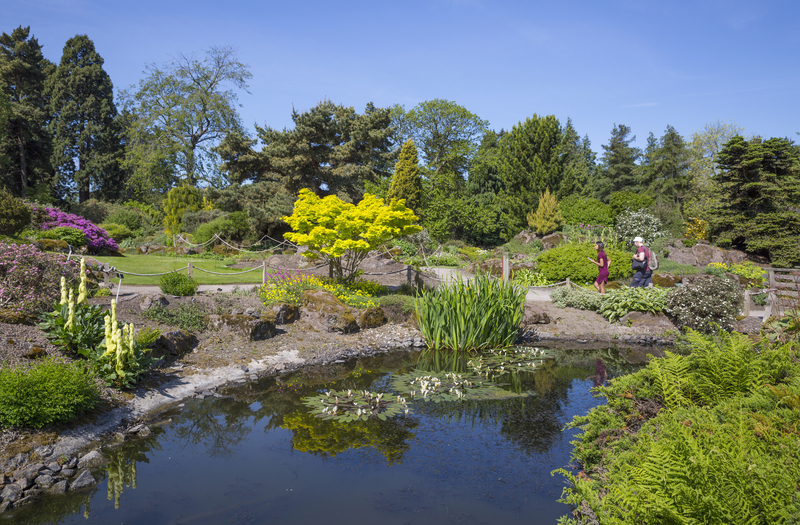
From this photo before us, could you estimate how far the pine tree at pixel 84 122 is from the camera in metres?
32.3

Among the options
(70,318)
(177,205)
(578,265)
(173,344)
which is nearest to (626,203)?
(578,265)

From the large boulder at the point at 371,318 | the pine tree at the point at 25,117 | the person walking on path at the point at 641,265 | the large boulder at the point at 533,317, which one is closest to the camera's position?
the large boulder at the point at 371,318

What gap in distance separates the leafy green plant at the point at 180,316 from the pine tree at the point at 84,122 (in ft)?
99.1

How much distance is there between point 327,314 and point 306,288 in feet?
4.01

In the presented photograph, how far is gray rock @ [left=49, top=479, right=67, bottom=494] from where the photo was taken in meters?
4.07

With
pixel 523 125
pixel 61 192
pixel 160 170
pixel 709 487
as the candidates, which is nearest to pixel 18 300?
pixel 709 487

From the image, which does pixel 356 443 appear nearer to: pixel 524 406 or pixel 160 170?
pixel 524 406

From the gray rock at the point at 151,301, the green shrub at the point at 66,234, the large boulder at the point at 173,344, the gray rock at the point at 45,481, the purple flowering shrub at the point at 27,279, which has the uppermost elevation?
the green shrub at the point at 66,234

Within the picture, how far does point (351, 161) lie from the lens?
24.6 meters

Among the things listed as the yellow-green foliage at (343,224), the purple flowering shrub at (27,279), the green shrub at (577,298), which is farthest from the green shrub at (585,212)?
the purple flowering shrub at (27,279)

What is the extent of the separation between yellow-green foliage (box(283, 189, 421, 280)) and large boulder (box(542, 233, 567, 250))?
13659 mm

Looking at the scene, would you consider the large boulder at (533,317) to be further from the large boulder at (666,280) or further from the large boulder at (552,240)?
the large boulder at (552,240)

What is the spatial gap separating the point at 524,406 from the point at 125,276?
11464 mm

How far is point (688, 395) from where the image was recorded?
4.14 m
